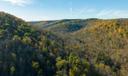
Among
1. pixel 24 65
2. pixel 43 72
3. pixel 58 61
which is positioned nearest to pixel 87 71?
pixel 58 61

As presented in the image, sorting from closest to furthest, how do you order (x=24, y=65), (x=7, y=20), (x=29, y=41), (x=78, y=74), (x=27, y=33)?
(x=24, y=65) → (x=78, y=74) → (x=29, y=41) → (x=27, y=33) → (x=7, y=20)

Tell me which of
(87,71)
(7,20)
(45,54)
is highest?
(7,20)

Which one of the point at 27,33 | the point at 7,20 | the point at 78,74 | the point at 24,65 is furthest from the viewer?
the point at 7,20

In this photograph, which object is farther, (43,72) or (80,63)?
(80,63)

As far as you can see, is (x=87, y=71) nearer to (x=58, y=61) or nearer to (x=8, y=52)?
Answer: (x=58, y=61)

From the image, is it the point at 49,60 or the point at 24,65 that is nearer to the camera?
the point at 24,65

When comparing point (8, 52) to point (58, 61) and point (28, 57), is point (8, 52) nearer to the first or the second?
point (28, 57)

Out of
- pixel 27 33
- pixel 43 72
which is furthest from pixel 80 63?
pixel 27 33

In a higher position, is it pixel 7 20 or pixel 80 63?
pixel 7 20

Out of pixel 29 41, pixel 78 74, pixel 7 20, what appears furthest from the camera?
pixel 7 20
